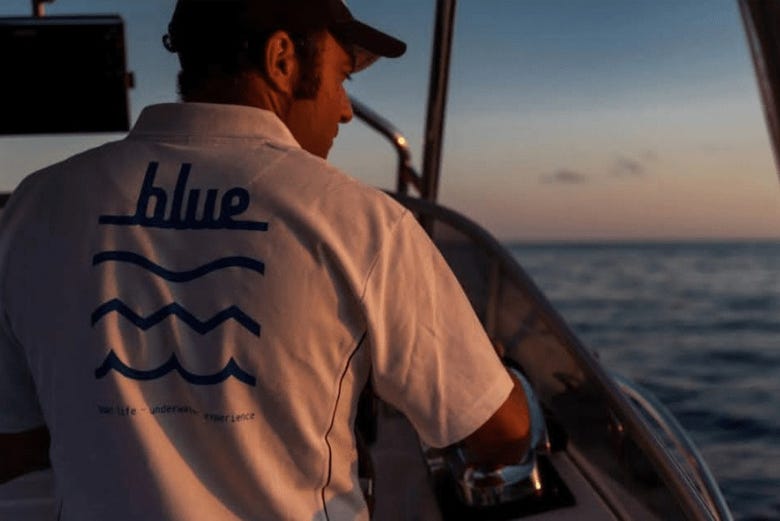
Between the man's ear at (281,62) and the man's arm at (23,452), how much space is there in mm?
589

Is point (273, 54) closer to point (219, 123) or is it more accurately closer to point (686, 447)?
point (219, 123)

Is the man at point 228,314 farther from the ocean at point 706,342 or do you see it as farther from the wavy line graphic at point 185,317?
the ocean at point 706,342

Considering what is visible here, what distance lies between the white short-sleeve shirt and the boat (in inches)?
15.6

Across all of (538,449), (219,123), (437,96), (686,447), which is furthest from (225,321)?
(437,96)

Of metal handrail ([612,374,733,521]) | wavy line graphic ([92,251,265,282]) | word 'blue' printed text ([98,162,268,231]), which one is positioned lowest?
metal handrail ([612,374,733,521])

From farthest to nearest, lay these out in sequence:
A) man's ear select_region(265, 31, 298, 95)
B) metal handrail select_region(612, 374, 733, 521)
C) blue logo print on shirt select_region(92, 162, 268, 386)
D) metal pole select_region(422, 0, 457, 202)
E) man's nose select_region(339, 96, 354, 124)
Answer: metal pole select_region(422, 0, 457, 202)
metal handrail select_region(612, 374, 733, 521)
man's nose select_region(339, 96, 354, 124)
man's ear select_region(265, 31, 298, 95)
blue logo print on shirt select_region(92, 162, 268, 386)

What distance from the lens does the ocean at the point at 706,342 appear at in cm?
887

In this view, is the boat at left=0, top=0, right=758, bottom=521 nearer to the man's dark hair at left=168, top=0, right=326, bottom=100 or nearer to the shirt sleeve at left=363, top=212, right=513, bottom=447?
the shirt sleeve at left=363, top=212, right=513, bottom=447

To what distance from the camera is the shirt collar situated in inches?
41.3

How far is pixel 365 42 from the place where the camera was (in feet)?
3.92

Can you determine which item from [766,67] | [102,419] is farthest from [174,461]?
[766,67]

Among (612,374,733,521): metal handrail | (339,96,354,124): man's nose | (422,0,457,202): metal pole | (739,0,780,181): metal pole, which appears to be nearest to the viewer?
(739,0,780,181): metal pole

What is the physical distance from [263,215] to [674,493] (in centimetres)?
101

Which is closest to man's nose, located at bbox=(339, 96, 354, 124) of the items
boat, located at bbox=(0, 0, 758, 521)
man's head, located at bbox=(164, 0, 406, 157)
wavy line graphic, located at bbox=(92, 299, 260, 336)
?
man's head, located at bbox=(164, 0, 406, 157)
